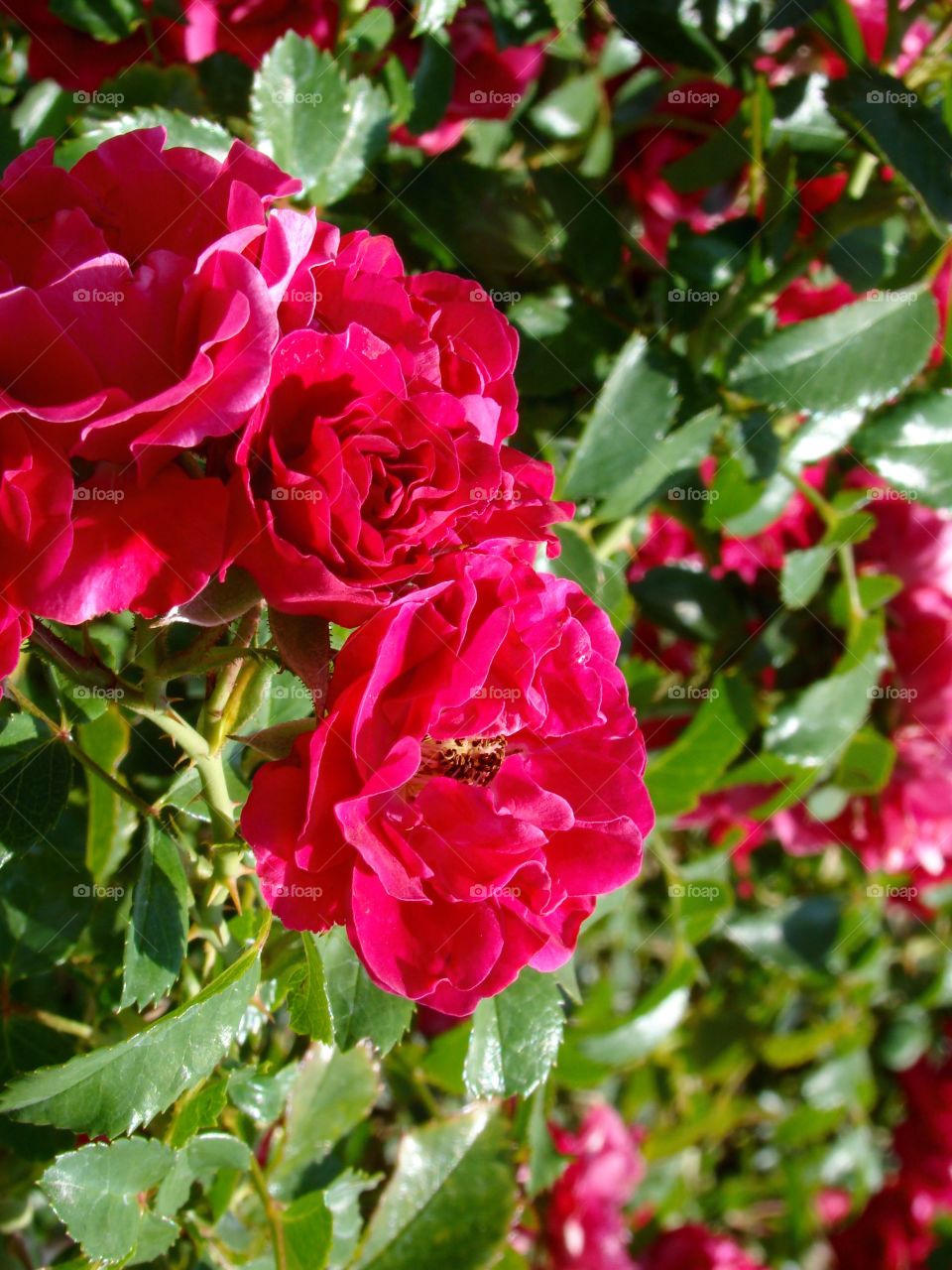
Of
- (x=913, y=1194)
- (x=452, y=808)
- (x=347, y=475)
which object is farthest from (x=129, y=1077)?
(x=913, y=1194)

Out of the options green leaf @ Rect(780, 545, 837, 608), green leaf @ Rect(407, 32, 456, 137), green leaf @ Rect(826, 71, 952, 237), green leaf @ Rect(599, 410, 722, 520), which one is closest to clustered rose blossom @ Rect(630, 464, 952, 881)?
green leaf @ Rect(780, 545, 837, 608)

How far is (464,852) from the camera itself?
53cm

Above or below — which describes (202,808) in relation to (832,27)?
below

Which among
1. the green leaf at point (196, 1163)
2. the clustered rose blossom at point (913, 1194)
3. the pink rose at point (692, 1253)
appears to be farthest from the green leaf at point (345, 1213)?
the clustered rose blossom at point (913, 1194)

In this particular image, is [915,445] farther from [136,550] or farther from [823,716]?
[136,550]

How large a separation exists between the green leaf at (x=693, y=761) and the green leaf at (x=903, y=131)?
439 mm

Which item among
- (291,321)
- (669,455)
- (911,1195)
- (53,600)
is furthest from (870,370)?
(911,1195)

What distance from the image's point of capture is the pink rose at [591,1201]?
4.62ft

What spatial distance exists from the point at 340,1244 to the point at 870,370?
775 millimetres

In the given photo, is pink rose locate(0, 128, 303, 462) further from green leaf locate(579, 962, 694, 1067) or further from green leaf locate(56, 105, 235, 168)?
green leaf locate(579, 962, 694, 1067)

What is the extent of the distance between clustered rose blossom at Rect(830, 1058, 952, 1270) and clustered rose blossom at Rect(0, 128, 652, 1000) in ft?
4.91

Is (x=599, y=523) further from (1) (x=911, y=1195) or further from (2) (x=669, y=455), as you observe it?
(1) (x=911, y=1195)

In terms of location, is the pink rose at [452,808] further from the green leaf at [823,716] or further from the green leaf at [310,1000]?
the green leaf at [823,716]

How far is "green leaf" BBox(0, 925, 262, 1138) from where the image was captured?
1.81 feet
